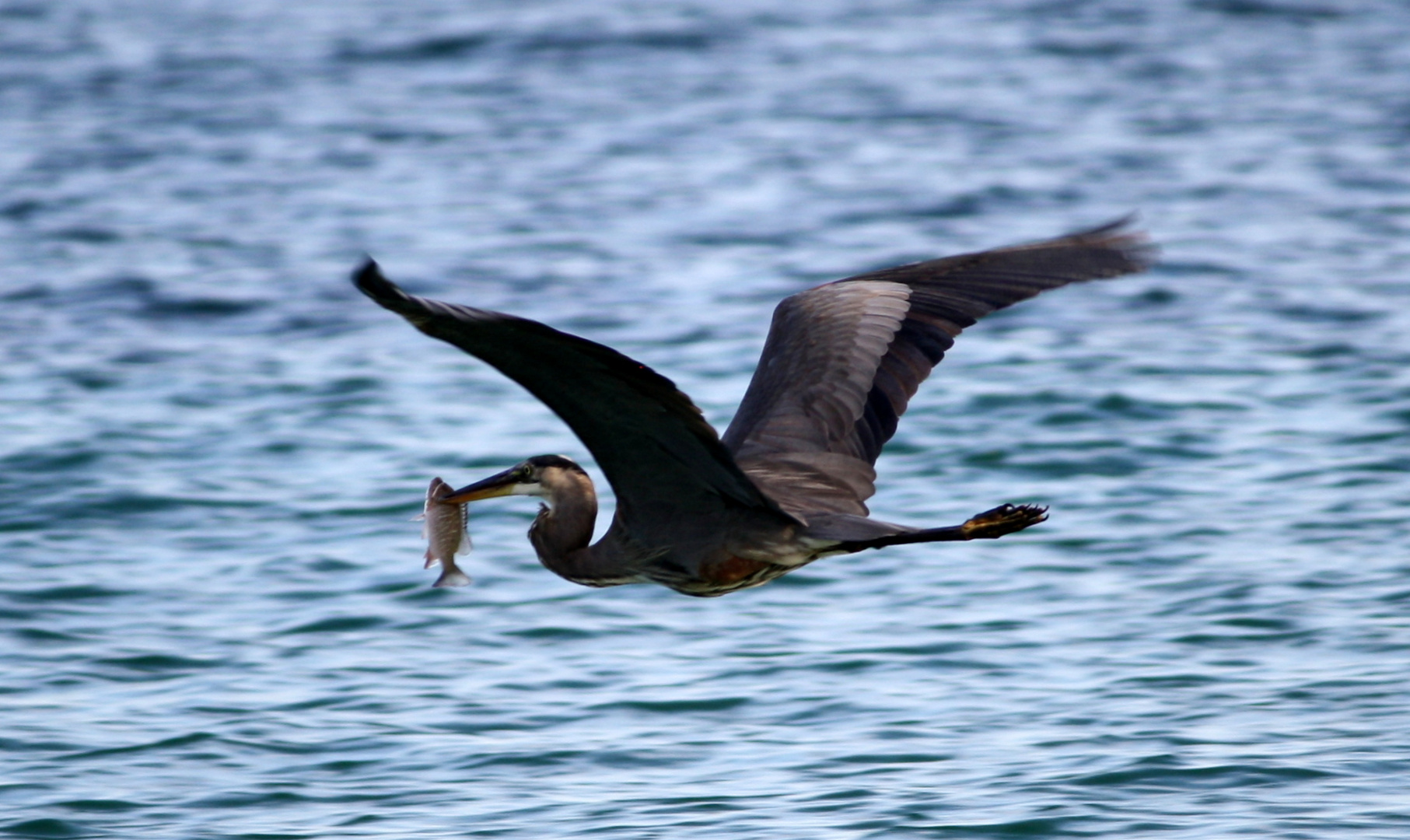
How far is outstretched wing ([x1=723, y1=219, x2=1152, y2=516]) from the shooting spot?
587 cm

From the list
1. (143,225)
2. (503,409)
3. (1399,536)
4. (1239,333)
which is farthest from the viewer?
(143,225)

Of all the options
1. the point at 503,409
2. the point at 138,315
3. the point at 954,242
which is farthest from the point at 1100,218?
the point at 138,315

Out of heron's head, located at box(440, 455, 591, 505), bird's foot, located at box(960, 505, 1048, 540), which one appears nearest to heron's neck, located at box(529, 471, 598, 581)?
heron's head, located at box(440, 455, 591, 505)

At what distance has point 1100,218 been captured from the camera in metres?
13.1

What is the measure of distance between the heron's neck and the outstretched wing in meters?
0.47

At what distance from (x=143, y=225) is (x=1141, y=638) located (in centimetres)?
889

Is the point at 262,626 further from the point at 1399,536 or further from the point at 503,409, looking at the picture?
the point at 1399,536

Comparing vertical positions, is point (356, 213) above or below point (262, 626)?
above

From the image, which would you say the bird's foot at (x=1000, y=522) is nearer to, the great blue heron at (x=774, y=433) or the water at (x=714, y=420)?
the great blue heron at (x=774, y=433)

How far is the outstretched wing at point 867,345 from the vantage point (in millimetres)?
5871

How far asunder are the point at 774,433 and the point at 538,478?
72 cm

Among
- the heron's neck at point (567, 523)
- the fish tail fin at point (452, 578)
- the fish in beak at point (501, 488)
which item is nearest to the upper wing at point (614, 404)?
the heron's neck at point (567, 523)

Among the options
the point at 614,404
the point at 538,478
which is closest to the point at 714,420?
the point at 538,478

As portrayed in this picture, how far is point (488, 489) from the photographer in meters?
5.60
